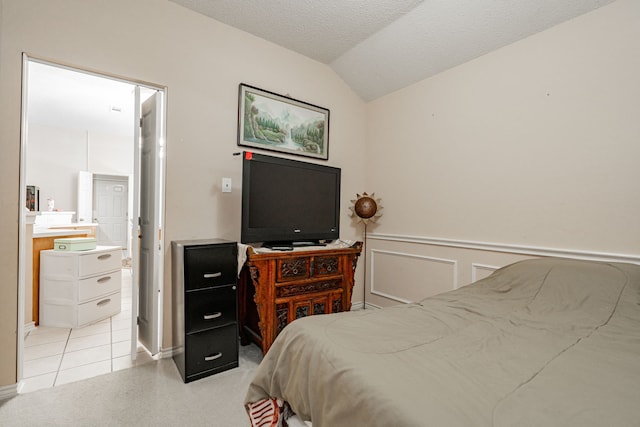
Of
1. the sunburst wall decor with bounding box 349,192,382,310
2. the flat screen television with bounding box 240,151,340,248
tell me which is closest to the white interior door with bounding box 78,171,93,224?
the flat screen television with bounding box 240,151,340,248

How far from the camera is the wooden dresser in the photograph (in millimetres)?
2234

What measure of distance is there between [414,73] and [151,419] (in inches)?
135

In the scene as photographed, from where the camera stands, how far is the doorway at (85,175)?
2.22 m

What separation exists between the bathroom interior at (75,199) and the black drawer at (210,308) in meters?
0.66

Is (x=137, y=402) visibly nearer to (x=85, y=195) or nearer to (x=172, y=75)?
(x=172, y=75)

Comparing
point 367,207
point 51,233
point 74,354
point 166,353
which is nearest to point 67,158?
point 51,233

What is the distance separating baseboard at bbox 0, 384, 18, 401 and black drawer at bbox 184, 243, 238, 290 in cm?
114

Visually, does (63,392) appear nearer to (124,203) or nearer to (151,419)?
(151,419)

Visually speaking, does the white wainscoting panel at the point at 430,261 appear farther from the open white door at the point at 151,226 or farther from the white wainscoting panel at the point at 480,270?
the open white door at the point at 151,226

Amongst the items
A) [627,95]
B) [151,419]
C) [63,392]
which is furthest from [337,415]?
[627,95]

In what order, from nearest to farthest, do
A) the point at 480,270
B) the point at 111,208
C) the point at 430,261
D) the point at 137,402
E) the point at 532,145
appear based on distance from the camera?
the point at 137,402, the point at 532,145, the point at 480,270, the point at 430,261, the point at 111,208

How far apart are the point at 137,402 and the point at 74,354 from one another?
1032 millimetres

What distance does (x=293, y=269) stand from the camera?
2.36 metres

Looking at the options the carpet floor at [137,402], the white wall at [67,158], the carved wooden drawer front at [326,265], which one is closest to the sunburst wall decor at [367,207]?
the carved wooden drawer front at [326,265]
